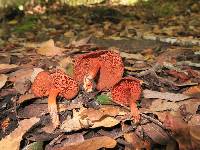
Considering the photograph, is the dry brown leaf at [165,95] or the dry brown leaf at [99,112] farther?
the dry brown leaf at [165,95]

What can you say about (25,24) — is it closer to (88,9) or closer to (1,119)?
(88,9)

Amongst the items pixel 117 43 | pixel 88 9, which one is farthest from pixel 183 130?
pixel 88 9

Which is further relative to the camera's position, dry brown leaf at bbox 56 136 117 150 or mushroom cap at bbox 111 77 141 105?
mushroom cap at bbox 111 77 141 105

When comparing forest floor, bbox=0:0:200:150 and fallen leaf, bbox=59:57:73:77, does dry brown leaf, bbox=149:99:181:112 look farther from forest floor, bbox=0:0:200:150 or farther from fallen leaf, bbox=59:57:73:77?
fallen leaf, bbox=59:57:73:77

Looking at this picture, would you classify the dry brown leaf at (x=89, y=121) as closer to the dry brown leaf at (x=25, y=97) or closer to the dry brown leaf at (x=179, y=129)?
the dry brown leaf at (x=179, y=129)

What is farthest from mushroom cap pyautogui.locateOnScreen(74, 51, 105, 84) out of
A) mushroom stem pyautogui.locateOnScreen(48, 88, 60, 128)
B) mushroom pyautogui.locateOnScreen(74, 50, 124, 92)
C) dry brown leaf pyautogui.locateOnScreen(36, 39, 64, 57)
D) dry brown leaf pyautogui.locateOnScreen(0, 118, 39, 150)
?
dry brown leaf pyautogui.locateOnScreen(36, 39, 64, 57)

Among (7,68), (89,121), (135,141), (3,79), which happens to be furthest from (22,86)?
(135,141)

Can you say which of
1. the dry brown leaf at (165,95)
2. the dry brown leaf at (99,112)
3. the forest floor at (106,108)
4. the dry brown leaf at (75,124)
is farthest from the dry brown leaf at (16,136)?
the dry brown leaf at (165,95)
